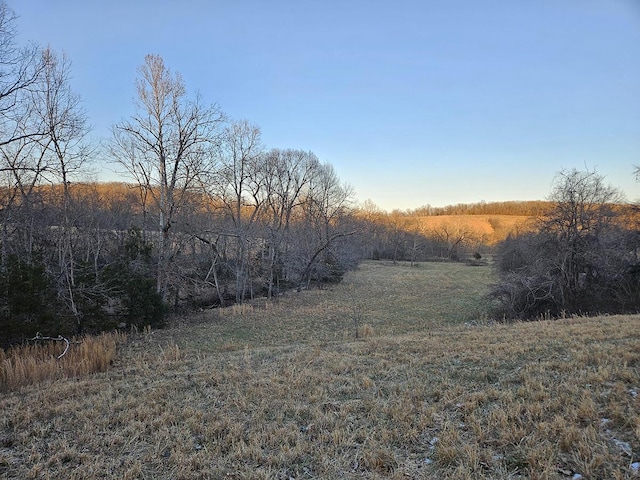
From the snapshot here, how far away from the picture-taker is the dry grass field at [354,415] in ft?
10.7

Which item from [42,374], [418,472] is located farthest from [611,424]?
[42,374]

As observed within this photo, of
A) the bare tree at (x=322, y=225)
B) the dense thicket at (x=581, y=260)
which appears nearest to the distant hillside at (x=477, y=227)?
the bare tree at (x=322, y=225)

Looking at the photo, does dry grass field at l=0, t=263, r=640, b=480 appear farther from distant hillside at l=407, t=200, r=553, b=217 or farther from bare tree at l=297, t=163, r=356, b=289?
distant hillside at l=407, t=200, r=553, b=217

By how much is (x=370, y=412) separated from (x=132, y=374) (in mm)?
5185

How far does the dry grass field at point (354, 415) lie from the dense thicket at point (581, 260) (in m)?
8.82

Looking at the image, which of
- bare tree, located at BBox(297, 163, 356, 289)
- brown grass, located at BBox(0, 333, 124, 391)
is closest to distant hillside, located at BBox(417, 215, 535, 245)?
bare tree, located at BBox(297, 163, 356, 289)

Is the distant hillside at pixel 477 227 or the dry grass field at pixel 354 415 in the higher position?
the distant hillside at pixel 477 227

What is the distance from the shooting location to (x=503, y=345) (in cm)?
687

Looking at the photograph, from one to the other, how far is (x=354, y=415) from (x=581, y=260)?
15.9 metres

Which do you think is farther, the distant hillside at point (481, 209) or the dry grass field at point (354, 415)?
the distant hillside at point (481, 209)

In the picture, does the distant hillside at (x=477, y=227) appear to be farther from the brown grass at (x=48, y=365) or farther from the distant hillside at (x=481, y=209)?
the brown grass at (x=48, y=365)

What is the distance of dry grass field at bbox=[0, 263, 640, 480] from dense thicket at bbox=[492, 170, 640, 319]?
8.82 meters

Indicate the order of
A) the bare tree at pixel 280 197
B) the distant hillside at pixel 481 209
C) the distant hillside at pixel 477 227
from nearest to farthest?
the bare tree at pixel 280 197
the distant hillside at pixel 477 227
the distant hillside at pixel 481 209

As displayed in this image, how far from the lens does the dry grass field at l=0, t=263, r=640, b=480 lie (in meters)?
3.25
